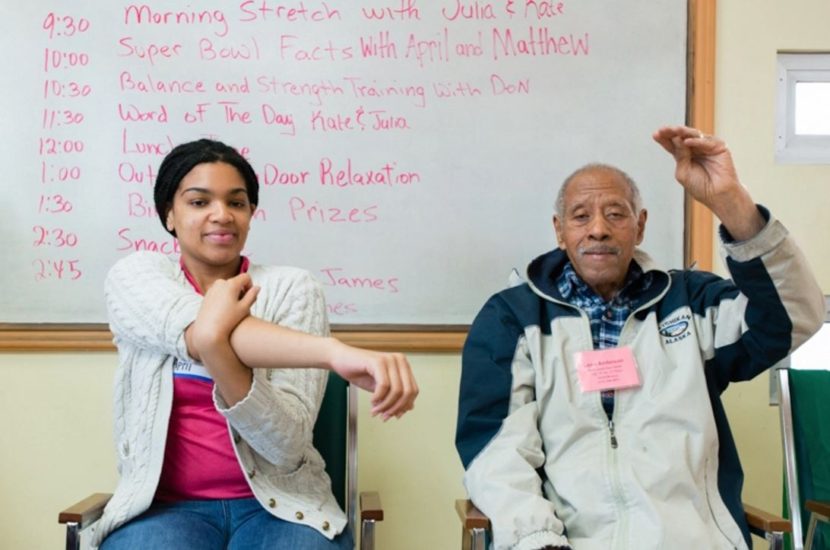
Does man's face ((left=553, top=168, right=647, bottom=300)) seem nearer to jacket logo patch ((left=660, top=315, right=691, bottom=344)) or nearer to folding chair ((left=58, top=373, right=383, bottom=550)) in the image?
jacket logo patch ((left=660, top=315, right=691, bottom=344))

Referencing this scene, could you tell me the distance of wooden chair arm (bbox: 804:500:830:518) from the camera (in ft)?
6.31

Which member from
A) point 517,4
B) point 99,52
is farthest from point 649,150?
point 99,52

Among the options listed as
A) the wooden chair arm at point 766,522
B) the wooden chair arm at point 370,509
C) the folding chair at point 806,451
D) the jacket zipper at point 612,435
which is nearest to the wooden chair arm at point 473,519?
the wooden chair arm at point 370,509

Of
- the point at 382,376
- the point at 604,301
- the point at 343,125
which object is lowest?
the point at 382,376

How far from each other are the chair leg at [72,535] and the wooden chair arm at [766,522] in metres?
1.40

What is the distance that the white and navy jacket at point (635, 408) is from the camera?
1682mm

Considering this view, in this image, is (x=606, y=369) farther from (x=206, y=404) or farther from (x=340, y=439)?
(x=206, y=404)

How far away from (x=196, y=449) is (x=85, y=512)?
0.80ft

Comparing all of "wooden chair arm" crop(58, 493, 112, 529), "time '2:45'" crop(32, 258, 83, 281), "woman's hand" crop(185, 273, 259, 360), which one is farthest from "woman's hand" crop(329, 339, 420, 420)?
"time '2:45'" crop(32, 258, 83, 281)

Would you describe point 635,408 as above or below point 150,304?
below

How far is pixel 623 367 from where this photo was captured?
1.85 meters

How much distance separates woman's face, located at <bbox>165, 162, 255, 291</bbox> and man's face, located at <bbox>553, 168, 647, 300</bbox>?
79 centimetres

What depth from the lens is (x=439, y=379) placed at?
2.37 meters

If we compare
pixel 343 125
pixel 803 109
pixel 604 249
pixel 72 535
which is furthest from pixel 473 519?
pixel 803 109
